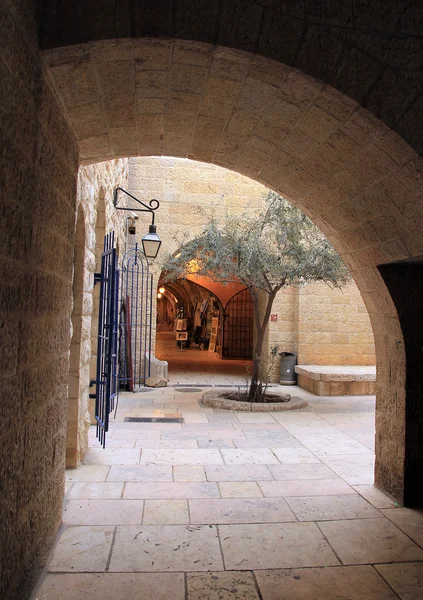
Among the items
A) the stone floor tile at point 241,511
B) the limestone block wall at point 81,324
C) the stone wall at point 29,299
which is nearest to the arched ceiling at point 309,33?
the stone wall at point 29,299

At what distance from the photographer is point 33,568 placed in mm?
2238

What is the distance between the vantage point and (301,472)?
4.20 m

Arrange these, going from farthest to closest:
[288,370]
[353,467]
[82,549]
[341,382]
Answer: [288,370] → [341,382] → [353,467] → [82,549]

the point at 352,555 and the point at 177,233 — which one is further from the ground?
the point at 177,233

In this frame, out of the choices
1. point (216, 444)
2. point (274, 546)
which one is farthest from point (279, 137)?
point (216, 444)

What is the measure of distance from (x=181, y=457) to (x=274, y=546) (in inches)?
73.9

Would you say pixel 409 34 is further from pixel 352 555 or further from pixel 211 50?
pixel 352 555

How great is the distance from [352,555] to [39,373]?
2.00 m

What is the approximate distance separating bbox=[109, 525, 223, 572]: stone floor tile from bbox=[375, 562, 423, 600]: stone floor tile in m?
0.87

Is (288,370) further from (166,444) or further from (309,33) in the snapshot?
(309,33)

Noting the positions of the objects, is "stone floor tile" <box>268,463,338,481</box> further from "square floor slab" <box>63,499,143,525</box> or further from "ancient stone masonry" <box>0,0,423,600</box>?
"ancient stone masonry" <box>0,0,423,600</box>

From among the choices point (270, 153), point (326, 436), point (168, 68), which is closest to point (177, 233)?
point (326, 436)

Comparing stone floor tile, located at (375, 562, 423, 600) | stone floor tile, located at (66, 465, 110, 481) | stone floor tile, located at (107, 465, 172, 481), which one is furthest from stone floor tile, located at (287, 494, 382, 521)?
stone floor tile, located at (66, 465, 110, 481)

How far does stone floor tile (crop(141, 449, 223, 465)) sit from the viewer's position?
442 cm
